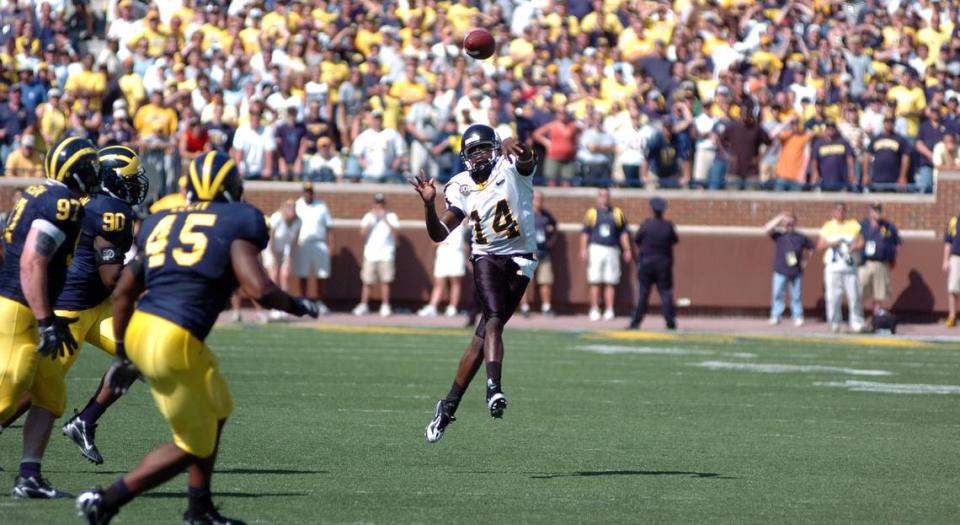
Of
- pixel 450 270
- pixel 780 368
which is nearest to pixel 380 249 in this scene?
pixel 450 270

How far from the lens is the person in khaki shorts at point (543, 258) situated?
22.4m

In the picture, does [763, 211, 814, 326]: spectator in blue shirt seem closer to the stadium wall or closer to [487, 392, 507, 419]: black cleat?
the stadium wall

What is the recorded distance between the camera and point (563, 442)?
1053 centimetres

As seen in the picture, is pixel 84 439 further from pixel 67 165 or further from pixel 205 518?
pixel 205 518

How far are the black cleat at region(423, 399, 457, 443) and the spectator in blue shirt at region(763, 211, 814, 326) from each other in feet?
42.1

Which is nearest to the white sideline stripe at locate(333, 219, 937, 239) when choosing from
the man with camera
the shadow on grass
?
the man with camera

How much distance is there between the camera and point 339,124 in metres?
23.6

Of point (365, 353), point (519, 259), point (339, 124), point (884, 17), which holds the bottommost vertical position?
point (365, 353)

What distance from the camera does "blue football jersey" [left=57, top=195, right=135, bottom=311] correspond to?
8672mm

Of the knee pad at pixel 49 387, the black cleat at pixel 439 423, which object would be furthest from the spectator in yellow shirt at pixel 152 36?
the knee pad at pixel 49 387

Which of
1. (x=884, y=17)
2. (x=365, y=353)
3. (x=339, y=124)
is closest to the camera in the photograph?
(x=365, y=353)

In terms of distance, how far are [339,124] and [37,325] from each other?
15594 millimetres

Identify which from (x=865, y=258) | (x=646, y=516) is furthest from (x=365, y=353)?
(x=646, y=516)

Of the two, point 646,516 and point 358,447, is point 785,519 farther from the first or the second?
point 358,447
